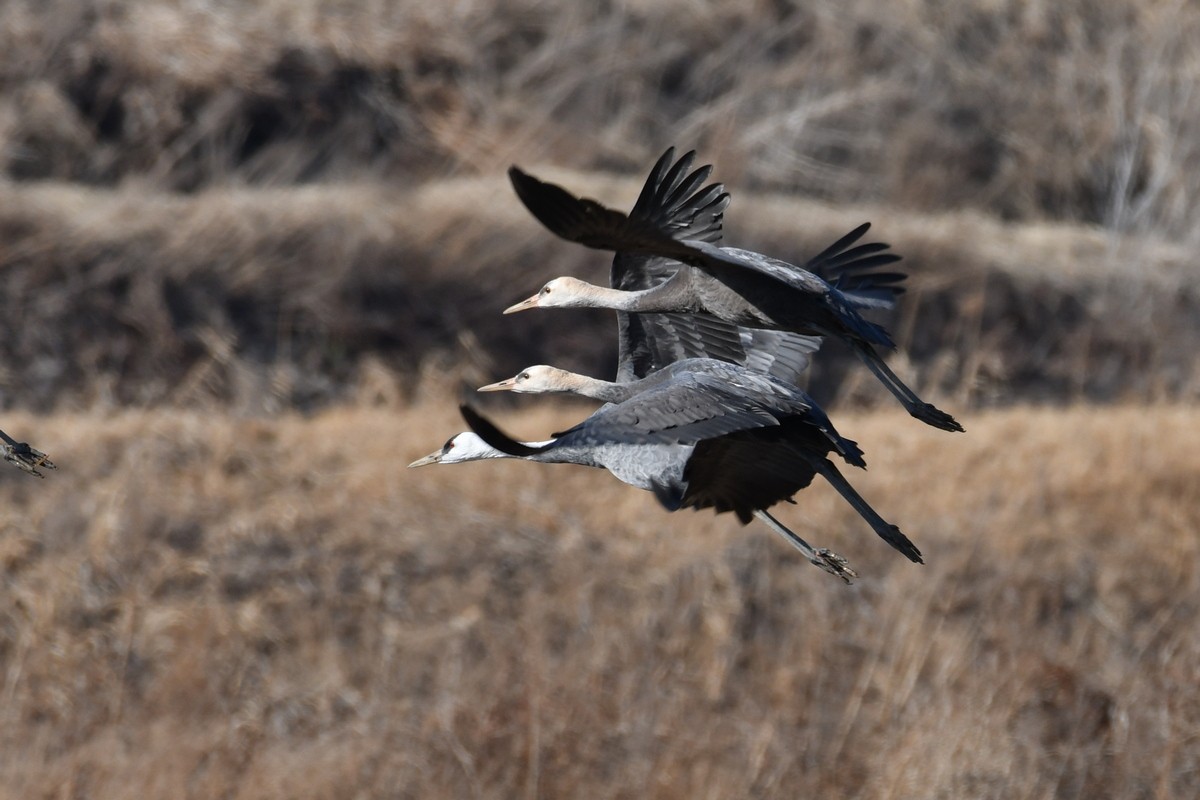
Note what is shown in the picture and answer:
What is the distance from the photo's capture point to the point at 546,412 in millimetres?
15680

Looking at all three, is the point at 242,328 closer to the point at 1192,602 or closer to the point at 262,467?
the point at 262,467

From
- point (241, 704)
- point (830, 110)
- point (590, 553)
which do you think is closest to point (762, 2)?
→ point (830, 110)

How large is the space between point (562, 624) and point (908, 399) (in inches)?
320

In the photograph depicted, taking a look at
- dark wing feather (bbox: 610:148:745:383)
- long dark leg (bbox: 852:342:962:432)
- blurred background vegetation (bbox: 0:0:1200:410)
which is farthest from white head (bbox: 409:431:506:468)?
blurred background vegetation (bbox: 0:0:1200:410)

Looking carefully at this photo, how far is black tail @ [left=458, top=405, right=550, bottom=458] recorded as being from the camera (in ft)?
11.0

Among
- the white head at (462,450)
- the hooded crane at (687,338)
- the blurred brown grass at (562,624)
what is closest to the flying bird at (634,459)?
the white head at (462,450)

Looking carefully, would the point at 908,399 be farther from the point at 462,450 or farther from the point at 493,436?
the point at 493,436

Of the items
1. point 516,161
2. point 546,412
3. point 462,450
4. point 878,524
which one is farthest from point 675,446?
point 516,161

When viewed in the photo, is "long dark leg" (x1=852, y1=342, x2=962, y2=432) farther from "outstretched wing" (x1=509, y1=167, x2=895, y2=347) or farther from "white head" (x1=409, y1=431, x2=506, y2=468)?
"white head" (x1=409, y1=431, x2=506, y2=468)

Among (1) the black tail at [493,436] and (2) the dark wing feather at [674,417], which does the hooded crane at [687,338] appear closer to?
(2) the dark wing feather at [674,417]

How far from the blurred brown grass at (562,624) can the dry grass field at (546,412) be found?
0.04 meters

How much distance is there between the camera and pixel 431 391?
16391 mm

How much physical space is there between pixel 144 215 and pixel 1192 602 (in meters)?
10.2

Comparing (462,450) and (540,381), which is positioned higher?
(462,450)
